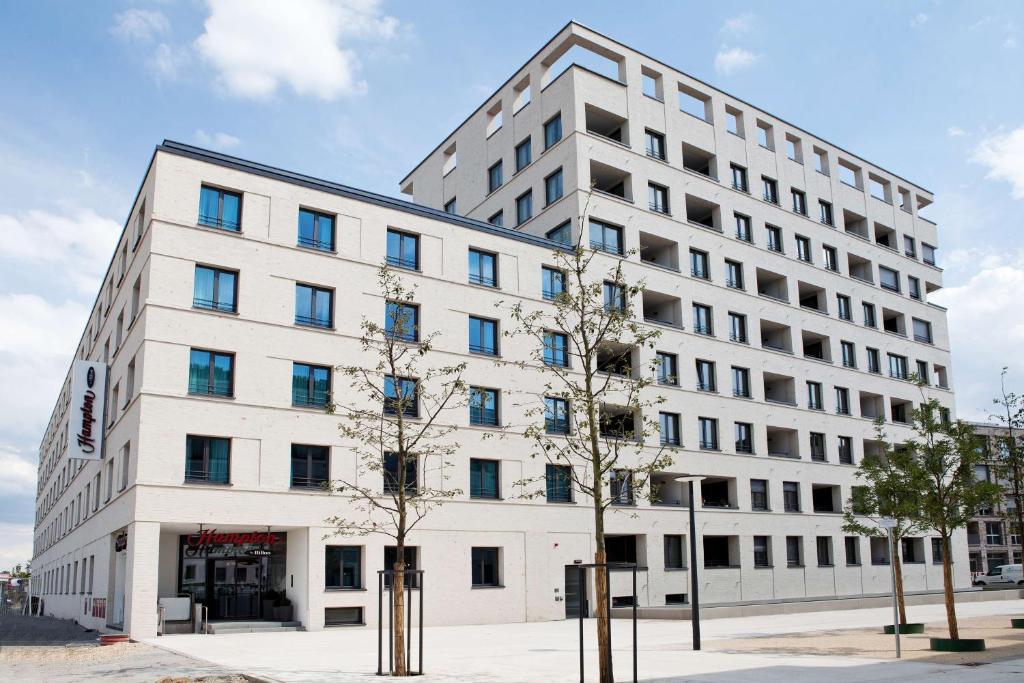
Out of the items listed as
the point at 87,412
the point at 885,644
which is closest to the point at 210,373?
the point at 87,412

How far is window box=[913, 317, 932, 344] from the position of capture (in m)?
63.5

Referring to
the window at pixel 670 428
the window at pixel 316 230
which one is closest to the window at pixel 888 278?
the window at pixel 670 428

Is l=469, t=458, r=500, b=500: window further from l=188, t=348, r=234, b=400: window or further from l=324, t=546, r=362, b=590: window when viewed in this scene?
l=188, t=348, r=234, b=400: window

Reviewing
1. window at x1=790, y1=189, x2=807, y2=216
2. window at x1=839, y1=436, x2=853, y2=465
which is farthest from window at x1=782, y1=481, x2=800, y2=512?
window at x1=790, y1=189, x2=807, y2=216

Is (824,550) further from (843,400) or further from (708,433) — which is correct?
(708,433)

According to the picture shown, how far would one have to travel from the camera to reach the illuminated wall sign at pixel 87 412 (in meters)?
37.0

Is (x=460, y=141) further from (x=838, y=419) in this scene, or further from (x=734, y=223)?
(x=838, y=419)

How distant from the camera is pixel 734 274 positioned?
50.7 m

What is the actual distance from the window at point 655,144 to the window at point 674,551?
1915cm

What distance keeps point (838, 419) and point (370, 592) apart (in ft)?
109

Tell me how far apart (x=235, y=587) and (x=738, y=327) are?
97.1 ft

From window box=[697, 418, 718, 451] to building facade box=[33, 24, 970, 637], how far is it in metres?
0.46

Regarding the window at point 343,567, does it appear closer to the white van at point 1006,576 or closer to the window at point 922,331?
the window at point 922,331

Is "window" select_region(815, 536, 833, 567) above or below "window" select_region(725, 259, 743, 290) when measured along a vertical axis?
below
